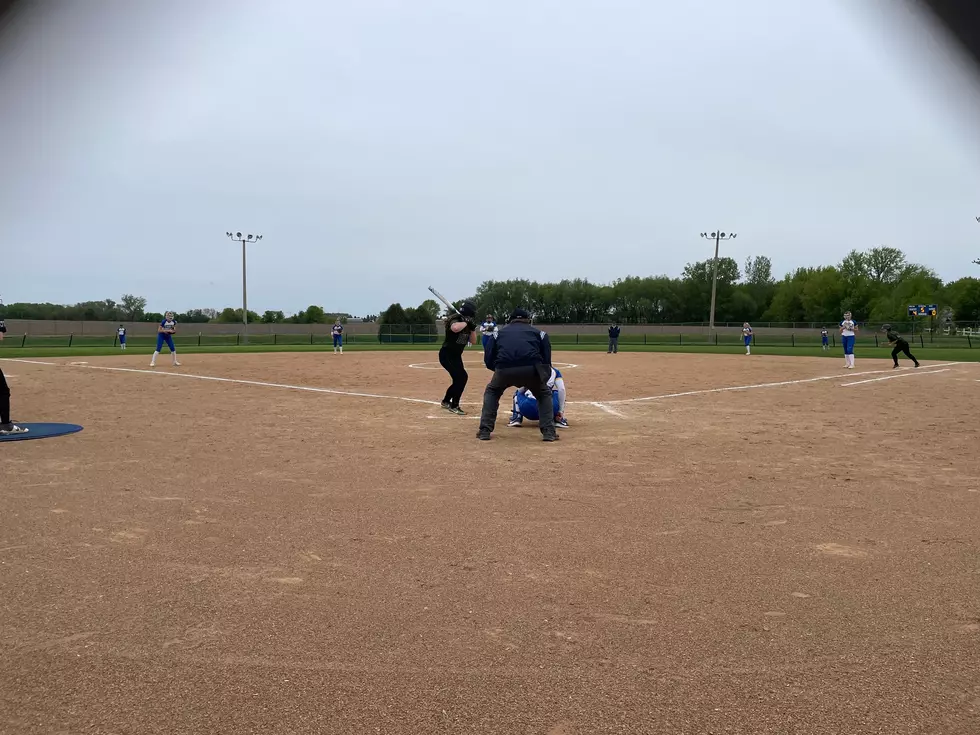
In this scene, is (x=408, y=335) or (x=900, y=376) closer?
(x=900, y=376)

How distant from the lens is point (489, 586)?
3934mm

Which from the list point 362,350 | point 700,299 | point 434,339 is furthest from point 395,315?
point 700,299

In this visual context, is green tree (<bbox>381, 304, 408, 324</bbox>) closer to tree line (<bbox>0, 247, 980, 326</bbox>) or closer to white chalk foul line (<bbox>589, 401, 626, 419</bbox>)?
tree line (<bbox>0, 247, 980, 326</bbox>)

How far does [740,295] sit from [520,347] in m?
120

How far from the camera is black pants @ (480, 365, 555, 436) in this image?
9.05 meters

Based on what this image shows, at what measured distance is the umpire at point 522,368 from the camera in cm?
905

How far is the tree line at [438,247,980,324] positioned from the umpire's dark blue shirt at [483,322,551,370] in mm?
96962

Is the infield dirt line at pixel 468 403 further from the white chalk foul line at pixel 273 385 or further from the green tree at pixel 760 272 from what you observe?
the green tree at pixel 760 272

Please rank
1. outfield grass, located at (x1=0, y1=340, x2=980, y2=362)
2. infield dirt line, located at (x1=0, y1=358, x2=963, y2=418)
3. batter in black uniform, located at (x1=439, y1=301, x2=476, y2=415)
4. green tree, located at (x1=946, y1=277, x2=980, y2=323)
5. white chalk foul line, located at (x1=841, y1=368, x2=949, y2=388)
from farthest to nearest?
green tree, located at (x1=946, y1=277, x2=980, y2=323) < outfield grass, located at (x1=0, y1=340, x2=980, y2=362) < white chalk foul line, located at (x1=841, y1=368, x2=949, y2=388) < infield dirt line, located at (x1=0, y1=358, x2=963, y2=418) < batter in black uniform, located at (x1=439, y1=301, x2=476, y2=415)

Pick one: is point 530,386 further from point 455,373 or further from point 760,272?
point 760,272

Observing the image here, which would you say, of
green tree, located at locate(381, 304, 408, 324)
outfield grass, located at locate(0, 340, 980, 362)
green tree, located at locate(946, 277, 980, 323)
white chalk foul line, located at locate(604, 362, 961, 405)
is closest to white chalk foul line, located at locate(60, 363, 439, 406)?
white chalk foul line, located at locate(604, 362, 961, 405)

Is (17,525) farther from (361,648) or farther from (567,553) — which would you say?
(567,553)

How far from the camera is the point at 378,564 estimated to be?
429 centimetres

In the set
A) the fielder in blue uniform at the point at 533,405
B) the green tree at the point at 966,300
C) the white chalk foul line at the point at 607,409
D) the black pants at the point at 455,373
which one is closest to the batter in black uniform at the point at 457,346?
the black pants at the point at 455,373
